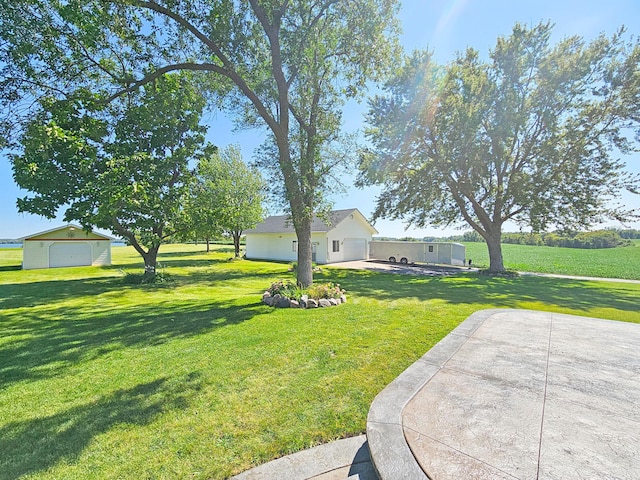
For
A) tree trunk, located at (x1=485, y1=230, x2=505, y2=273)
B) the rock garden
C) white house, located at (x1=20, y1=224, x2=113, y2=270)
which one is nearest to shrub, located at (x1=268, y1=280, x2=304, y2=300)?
the rock garden

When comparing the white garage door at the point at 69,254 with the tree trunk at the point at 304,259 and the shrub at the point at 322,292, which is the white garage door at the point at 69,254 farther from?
the shrub at the point at 322,292

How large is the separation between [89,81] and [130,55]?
1.37 m

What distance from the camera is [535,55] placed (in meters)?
14.1

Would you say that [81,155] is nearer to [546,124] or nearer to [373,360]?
[373,360]

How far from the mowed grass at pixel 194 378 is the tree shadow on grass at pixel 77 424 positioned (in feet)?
0.04

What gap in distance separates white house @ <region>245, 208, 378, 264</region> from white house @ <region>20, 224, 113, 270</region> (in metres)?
11.4

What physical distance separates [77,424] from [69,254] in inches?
891

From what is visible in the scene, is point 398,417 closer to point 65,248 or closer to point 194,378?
point 194,378

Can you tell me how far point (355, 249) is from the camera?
24.0 metres

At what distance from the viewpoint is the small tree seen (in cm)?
1335

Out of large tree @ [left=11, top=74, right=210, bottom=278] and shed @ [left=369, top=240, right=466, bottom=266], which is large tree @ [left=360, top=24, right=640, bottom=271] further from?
large tree @ [left=11, top=74, right=210, bottom=278]

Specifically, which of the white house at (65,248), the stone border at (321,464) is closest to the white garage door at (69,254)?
the white house at (65,248)

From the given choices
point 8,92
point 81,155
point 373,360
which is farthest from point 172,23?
point 373,360

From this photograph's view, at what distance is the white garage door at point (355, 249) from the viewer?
911 inches
